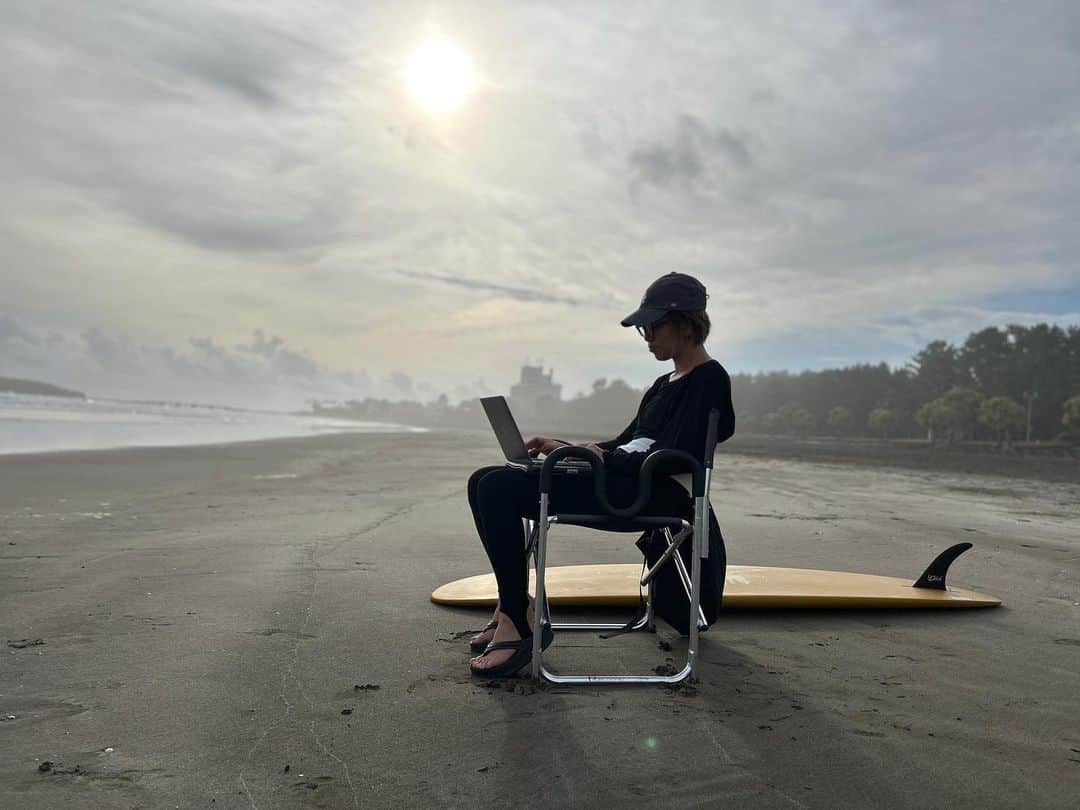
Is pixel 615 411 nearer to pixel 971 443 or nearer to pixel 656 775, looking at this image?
pixel 971 443

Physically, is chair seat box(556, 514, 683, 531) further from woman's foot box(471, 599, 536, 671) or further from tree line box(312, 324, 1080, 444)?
tree line box(312, 324, 1080, 444)

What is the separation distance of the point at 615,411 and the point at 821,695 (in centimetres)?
16948

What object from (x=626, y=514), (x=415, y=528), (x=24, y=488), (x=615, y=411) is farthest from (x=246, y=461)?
(x=615, y=411)

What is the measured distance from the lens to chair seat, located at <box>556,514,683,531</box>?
3018 mm

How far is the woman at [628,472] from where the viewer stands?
309cm

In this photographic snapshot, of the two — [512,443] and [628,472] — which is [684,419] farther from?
[512,443]

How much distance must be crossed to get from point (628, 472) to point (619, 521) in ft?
0.67

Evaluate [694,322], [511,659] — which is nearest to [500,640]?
[511,659]

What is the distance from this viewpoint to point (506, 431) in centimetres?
324

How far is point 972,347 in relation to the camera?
8000 cm

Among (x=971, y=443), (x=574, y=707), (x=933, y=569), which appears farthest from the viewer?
(x=971, y=443)

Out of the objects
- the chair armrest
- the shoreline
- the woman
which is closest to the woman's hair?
the woman

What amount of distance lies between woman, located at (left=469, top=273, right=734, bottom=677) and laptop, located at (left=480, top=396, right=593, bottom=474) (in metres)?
→ 0.06

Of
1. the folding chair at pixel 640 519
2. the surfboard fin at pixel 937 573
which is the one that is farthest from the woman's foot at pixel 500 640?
the surfboard fin at pixel 937 573
